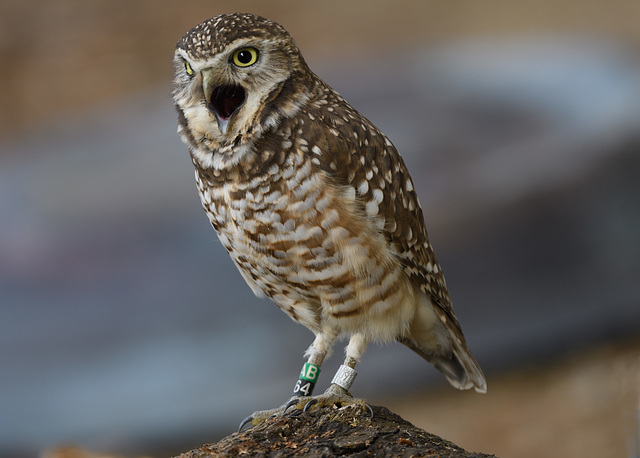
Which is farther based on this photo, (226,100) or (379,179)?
(379,179)

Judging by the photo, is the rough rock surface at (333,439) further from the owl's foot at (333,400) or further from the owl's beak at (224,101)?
the owl's beak at (224,101)

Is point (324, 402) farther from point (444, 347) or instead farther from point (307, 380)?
point (444, 347)

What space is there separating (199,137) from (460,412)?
10.6 ft

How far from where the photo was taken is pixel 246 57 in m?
2.00

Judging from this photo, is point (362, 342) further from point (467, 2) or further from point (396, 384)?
point (467, 2)

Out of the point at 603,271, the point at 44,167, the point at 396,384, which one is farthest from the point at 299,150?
the point at 44,167

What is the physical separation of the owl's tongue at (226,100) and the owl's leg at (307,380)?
0.79m

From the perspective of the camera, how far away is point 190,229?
454 centimetres

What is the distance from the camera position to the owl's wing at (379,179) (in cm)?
209

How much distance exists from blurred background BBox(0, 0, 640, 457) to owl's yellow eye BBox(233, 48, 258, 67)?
2500 millimetres

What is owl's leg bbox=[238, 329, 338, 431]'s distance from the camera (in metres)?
2.15

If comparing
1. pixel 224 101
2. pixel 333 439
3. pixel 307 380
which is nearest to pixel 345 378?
pixel 307 380

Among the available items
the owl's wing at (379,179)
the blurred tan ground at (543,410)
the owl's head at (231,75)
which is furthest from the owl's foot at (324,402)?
the blurred tan ground at (543,410)

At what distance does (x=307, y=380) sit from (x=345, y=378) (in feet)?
0.40
